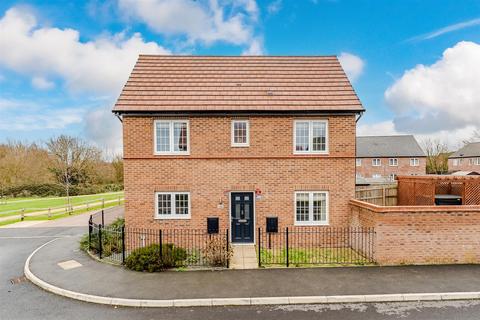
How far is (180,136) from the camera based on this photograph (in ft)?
40.0

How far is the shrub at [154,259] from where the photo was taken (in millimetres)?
9219

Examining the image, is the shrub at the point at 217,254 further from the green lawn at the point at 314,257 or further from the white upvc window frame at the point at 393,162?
the white upvc window frame at the point at 393,162

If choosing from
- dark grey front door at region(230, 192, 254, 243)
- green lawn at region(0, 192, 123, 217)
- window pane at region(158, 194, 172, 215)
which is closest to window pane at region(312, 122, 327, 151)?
dark grey front door at region(230, 192, 254, 243)

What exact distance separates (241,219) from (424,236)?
6.66 m

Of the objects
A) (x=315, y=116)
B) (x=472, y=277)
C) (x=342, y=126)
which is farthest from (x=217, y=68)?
(x=472, y=277)

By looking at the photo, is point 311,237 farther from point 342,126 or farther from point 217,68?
point 217,68

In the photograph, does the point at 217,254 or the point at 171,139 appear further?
the point at 171,139

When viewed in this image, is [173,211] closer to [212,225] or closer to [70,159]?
[212,225]

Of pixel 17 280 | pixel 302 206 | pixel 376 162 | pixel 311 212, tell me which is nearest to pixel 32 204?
pixel 17 280

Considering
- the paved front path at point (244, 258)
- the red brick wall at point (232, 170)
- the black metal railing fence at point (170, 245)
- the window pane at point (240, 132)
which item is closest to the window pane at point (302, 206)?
the red brick wall at point (232, 170)

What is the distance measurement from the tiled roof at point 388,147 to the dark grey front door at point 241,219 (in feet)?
137

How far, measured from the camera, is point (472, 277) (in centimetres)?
852

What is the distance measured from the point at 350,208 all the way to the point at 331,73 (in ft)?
21.8

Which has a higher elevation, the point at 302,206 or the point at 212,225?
the point at 302,206
